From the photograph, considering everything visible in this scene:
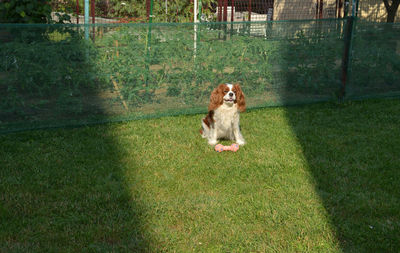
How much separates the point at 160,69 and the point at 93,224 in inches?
151

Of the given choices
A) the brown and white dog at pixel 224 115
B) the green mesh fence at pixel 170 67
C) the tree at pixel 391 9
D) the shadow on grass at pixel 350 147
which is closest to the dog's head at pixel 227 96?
the brown and white dog at pixel 224 115

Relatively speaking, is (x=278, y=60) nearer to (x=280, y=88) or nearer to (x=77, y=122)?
(x=280, y=88)

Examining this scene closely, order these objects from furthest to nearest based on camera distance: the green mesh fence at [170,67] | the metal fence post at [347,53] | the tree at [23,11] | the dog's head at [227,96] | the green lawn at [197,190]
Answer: the metal fence post at [347,53]
the tree at [23,11]
the green mesh fence at [170,67]
the dog's head at [227,96]
the green lawn at [197,190]

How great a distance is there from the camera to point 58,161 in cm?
511

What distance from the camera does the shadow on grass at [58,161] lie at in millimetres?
3488

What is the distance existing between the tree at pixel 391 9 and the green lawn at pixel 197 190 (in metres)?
3.11

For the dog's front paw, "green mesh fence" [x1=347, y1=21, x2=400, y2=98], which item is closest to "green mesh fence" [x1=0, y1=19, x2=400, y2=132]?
"green mesh fence" [x1=347, y1=21, x2=400, y2=98]

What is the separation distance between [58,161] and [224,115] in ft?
6.83

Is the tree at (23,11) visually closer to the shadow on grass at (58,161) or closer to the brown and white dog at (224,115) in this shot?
the shadow on grass at (58,161)

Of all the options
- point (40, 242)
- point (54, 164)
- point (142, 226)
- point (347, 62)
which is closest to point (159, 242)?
point (142, 226)

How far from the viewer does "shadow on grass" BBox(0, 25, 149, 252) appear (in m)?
3.49

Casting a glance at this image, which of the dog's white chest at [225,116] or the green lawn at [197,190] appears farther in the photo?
the dog's white chest at [225,116]

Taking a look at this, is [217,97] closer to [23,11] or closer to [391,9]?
[23,11]

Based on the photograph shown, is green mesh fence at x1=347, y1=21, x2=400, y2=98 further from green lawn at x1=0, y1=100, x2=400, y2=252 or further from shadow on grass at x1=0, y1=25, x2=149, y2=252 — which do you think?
shadow on grass at x1=0, y1=25, x2=149, y2=252
